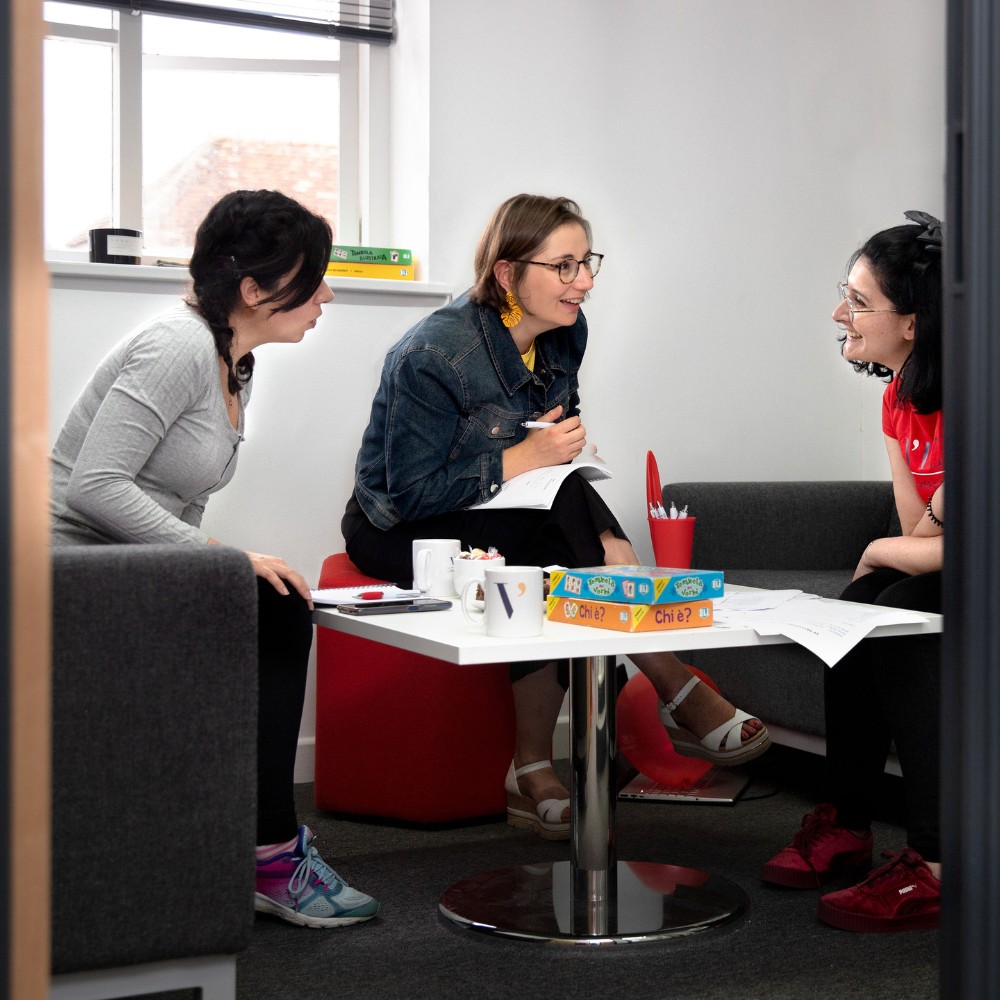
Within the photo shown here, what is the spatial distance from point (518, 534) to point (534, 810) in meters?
0.53

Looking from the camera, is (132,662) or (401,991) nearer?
(132,662)

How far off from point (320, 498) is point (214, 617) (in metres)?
1.63

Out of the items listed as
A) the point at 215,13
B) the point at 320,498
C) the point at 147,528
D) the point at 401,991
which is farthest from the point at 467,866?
the point at 215,13

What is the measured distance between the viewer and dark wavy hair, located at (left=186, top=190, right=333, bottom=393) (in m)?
1.95

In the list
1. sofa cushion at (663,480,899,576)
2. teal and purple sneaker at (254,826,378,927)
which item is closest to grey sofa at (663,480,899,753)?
sofa cushion at (663,480,899,576)

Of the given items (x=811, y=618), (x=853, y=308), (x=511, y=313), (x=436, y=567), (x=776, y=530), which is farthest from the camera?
(x=776, y=530)

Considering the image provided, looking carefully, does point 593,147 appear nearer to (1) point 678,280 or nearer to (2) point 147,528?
(1) point 678,280

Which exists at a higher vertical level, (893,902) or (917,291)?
(917,291)

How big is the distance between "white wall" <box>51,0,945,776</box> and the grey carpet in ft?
3.16

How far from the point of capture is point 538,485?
86.8 inches

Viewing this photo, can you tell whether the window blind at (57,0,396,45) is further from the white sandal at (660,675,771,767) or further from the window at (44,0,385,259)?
the white sandal at (660,675,771,767)

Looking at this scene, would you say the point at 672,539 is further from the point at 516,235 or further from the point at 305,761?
the point at 305,761

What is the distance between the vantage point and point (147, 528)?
5.61 feet

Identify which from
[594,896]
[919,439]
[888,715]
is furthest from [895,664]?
[594,896]
